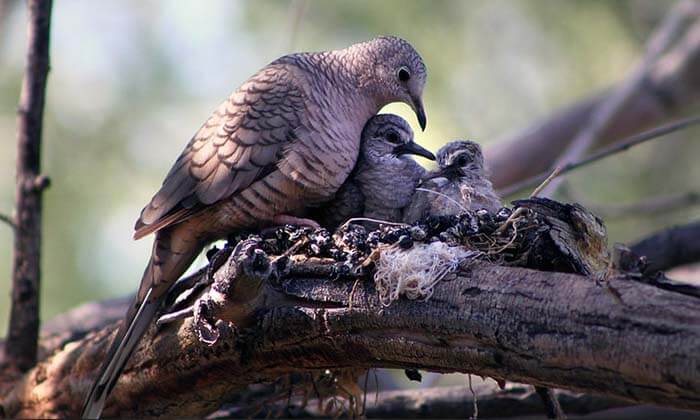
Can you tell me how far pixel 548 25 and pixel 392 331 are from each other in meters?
6.99

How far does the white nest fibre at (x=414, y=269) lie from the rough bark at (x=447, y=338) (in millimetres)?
39

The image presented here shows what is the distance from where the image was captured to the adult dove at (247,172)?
4148mm

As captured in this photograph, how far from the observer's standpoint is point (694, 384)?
2.38 metres

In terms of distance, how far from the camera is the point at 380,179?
458 centimetres

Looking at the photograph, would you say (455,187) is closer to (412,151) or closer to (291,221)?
(412,151)

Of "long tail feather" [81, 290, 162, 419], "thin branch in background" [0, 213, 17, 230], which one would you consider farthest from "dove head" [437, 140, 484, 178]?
"thin branch in background" [0, 213, 17, 230]

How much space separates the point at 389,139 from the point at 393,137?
3 centimetres

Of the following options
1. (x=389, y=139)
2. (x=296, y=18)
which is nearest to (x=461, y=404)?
(x=389, y=139)

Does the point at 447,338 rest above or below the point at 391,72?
below

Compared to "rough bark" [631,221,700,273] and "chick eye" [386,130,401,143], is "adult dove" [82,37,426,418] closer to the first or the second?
"chick eye" [386,130,401,143]

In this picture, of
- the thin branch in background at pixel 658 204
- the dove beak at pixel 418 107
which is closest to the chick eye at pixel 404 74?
the dove beak at pixel 418 107

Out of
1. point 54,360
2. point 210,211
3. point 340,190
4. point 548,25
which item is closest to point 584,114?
point 548,25

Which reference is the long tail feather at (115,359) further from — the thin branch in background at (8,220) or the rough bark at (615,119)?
the rough bark at (615,119)

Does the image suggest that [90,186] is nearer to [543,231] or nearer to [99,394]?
[99,394]
